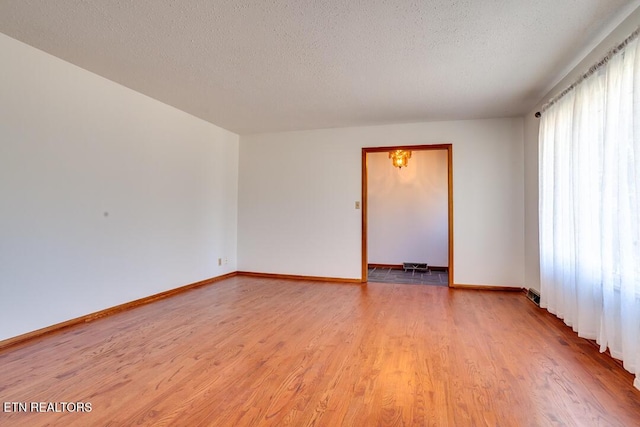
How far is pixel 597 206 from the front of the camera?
2428mm

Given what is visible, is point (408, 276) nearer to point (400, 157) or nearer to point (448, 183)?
point (448, 183)

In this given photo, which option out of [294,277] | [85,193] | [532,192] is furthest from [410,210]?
[85,193]

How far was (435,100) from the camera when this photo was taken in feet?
12.5

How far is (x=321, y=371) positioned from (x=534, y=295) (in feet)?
10.0

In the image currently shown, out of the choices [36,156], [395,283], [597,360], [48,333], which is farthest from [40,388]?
[395,283]

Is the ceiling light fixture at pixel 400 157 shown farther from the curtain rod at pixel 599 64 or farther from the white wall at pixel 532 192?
the curtain rod at pixel 599 64

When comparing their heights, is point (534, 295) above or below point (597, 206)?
below

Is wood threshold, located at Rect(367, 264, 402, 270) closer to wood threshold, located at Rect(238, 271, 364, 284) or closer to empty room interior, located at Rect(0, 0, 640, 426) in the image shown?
empty room interior, located at Rect(0, 0, 640, 426)

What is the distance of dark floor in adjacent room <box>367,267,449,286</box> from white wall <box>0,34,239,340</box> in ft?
9.55

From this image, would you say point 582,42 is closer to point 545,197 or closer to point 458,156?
point 545,197

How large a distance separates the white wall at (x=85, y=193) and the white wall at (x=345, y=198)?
1101 millimetres

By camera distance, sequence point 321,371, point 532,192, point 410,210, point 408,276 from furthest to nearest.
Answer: point 410,210 < point 408,276 < point 532,192 < point 321,371

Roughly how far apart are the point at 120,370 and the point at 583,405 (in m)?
2.74

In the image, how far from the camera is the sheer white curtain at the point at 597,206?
6.48ft
